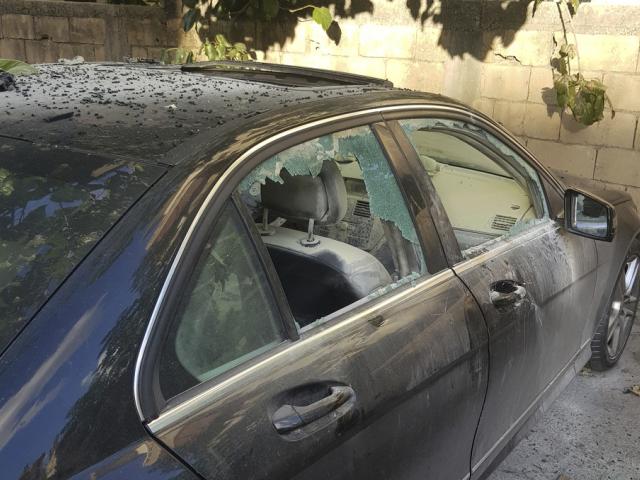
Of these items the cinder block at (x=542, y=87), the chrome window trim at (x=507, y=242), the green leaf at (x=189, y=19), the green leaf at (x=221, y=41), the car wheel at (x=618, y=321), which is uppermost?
the green leaf at (x=189, y=19)

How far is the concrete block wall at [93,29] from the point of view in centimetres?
764

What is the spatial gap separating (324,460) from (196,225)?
0.63m

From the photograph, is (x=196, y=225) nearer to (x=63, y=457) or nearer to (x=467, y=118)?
(x=63, y=457)

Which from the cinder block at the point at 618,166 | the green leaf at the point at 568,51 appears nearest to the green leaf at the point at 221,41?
the green leaf at the point at 568,51

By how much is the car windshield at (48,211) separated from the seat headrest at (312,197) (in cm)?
69

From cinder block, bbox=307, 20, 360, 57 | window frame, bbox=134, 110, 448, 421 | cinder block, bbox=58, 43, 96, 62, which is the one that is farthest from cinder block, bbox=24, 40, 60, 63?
window frame, bbox=134, 110, 448, 421

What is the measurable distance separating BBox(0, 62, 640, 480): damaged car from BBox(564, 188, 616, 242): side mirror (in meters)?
0.01

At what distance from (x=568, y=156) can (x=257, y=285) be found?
4.41 metres

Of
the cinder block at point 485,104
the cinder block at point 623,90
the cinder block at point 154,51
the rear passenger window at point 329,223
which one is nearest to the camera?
the rear passenger window at point 329,223

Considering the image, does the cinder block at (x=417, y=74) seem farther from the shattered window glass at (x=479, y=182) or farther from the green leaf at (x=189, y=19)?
the shattered window glass at (x=479, y=182)

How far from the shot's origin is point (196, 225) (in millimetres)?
1490

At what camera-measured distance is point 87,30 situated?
25.3 feet

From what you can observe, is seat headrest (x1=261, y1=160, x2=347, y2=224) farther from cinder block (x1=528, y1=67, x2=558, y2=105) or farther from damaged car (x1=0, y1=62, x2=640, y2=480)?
cinder block (x1=528, y1=67, x2=558, y2=105)

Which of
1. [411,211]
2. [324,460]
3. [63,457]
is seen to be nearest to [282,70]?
[411,211]
